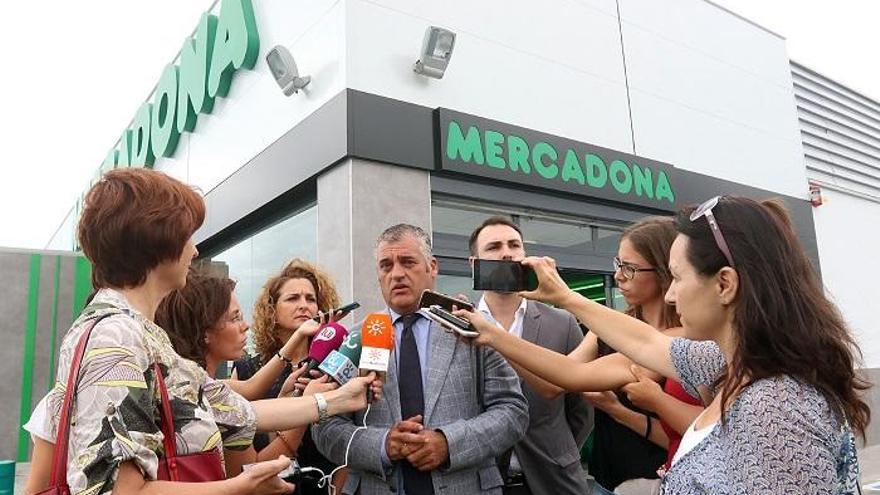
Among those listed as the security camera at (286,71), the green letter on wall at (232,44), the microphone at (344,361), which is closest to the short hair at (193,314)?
the microphone at (344,361)

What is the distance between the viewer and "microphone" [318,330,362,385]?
89.7 inches

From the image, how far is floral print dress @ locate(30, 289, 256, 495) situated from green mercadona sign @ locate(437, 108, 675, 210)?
4392 millimetres

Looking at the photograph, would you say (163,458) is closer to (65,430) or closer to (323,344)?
(65,430)

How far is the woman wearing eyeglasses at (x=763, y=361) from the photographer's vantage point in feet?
3.76

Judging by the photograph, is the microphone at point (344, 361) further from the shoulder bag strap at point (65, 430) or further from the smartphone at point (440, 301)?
the shoulder bag strap at point (65, 430)

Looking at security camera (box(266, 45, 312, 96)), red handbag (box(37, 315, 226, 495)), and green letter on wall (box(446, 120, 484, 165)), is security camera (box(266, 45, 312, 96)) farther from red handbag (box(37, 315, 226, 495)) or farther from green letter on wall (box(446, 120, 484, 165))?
red handbag (box(37, 315, 226, 495))

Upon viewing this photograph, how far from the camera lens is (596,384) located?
7.20 feet


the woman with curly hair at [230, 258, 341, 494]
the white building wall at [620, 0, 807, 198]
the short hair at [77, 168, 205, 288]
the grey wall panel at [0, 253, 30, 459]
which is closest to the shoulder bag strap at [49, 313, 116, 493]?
the short hair at [77, 168, 205, 288]

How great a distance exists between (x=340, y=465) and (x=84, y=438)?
4.23ft

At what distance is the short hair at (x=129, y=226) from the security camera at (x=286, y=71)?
467cm

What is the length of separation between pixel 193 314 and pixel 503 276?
125 cm

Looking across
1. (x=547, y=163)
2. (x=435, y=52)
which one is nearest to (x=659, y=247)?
(x=435, y=52)

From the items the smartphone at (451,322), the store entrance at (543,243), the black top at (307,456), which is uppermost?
the store entrance at (543,243)

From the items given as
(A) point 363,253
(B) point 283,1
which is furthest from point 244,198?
(A) point 363,253
